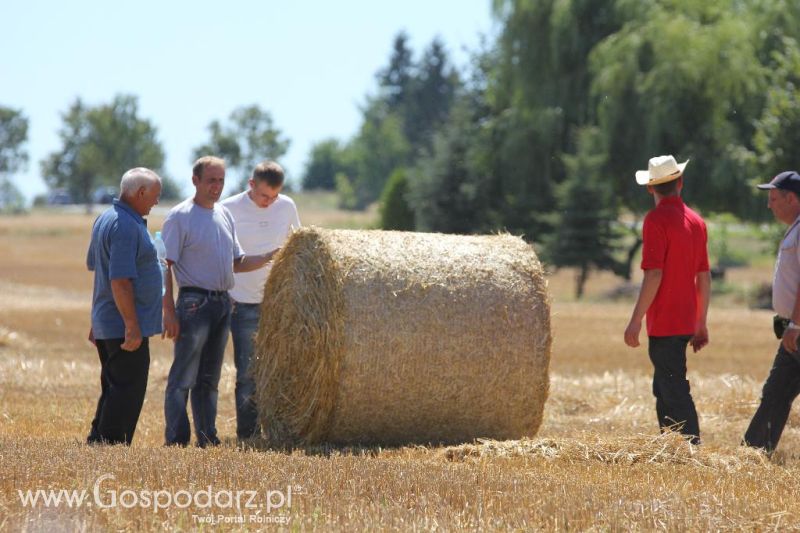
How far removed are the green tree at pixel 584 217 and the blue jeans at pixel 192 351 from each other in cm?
2897

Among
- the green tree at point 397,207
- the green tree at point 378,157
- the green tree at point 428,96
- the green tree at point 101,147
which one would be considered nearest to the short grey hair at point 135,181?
the green tree at point 397,207

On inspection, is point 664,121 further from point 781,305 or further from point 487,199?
point 781,305

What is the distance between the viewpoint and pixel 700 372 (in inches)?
582

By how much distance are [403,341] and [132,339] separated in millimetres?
1804

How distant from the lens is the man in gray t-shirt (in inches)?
346

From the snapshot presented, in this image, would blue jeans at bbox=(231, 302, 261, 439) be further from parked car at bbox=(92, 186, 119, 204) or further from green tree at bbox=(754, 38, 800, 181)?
parked car at bbox=(92, 186, 119, 204)

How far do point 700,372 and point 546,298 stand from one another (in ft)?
20.2

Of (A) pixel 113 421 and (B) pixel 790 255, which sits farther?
(B) pixel 790 255

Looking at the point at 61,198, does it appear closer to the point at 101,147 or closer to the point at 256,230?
the point at 101,147

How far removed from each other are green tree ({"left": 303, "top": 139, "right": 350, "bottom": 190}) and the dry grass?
12072 centimetres

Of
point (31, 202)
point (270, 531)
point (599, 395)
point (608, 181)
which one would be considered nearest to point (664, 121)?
point (608, 181)

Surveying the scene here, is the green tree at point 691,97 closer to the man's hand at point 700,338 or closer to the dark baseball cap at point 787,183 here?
the dark baseball cap at point 787,183

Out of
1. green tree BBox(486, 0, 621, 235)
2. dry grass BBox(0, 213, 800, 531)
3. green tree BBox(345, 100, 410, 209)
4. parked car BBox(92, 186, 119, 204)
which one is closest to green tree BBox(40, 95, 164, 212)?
parked car BBox(92, 186, 119, 204)

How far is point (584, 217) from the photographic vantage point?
38188 mm
